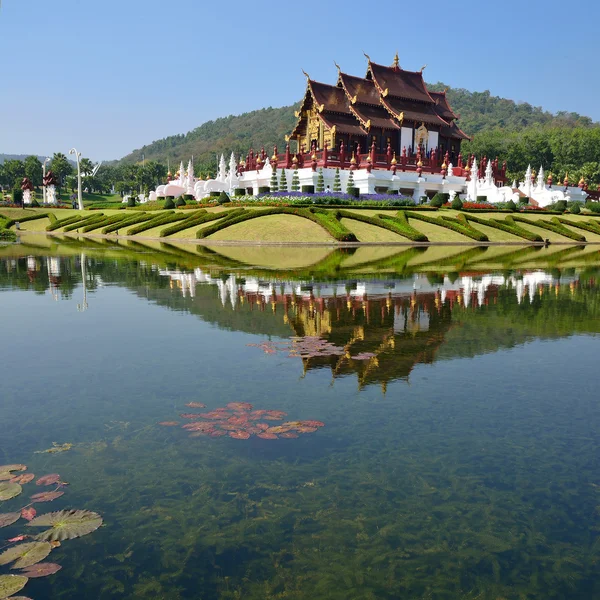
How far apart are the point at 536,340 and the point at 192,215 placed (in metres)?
42.0

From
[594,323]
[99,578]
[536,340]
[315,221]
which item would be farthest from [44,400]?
[315,221]

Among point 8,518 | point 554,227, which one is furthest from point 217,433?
point 554,227

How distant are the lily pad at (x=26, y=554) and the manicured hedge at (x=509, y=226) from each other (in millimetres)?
50049

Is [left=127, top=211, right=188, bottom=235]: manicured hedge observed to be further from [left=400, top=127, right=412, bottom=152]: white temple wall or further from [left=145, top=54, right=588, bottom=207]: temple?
[left=400, top=127, right=412, bottom=152]: white temple wall

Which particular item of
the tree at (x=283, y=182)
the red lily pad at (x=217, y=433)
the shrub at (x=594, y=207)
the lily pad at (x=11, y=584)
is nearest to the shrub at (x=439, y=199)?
the tree at (x=283, y=182)

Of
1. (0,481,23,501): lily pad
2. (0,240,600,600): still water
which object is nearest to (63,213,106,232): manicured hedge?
(0,240,600,600): still water

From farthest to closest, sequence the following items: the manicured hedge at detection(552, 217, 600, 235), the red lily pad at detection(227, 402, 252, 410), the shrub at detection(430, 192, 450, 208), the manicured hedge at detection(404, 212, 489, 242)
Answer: the shrub at detection(430, 192, 450, 208) → the manicured hedge at detection(552, 217, 600, 235) → the manicured hedge at detection(404, 212, 489, 242) → the red lily pad at detection(227, 402, 252, 410)

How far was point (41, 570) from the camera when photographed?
15.2ft

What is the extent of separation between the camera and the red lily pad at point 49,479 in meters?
6.04

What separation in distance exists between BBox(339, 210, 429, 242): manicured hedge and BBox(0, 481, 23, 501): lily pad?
41.3m

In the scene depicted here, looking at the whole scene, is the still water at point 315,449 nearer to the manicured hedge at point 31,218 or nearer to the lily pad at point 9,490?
the lily pad at point 9,490

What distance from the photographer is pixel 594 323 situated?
14.9 metres

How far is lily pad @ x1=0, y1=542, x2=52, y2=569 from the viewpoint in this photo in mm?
4702

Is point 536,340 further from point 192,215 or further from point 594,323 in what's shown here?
point 192,215
